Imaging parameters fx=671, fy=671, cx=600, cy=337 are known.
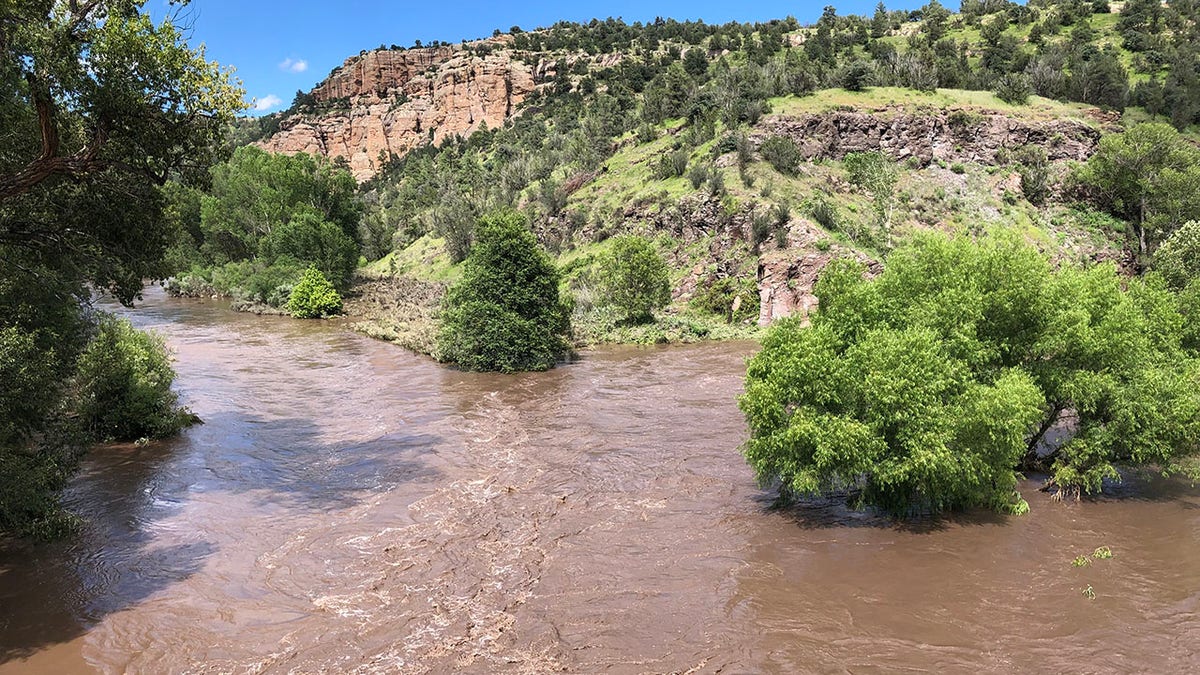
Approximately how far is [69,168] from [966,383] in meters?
16.3

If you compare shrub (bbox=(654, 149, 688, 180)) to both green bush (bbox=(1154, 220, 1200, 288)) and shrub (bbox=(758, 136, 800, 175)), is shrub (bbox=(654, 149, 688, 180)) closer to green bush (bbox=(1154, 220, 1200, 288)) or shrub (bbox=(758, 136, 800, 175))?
shrub (bbox=(758, 136, 800, 175))

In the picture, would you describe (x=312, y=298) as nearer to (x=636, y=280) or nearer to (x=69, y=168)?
(x=636, y=280)

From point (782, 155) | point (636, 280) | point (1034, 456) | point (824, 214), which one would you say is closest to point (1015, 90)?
point (782, 155)

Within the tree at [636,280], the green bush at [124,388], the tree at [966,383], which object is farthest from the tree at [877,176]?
the green bush at [124,388]

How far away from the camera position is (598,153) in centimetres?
6444

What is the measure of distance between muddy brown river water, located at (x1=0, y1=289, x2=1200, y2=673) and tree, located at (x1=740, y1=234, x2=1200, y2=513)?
4.37 ft

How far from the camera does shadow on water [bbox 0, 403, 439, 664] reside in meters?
11.1

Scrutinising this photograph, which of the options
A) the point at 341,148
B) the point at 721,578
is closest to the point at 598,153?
the point at 721,578

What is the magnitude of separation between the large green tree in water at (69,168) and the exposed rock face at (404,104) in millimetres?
116832

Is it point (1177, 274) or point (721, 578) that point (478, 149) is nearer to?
point (1177, 274)

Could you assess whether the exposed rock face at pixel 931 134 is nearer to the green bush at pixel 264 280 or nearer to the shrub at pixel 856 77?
the shrub at pixel 856 77

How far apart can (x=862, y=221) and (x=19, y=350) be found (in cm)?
4649

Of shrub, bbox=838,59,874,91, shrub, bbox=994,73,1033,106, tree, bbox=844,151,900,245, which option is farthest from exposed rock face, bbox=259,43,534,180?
shrub, bbox=994,73,1033,106

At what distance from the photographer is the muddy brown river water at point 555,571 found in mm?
9695
